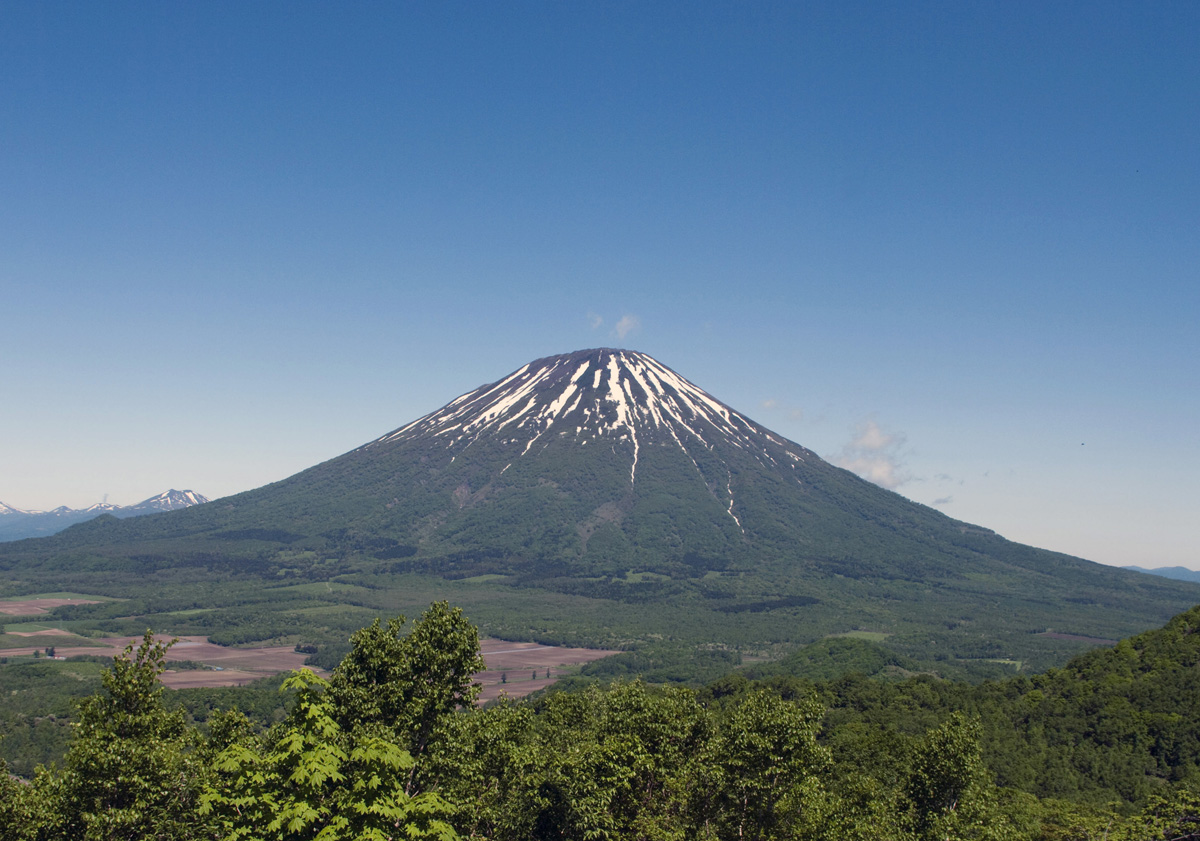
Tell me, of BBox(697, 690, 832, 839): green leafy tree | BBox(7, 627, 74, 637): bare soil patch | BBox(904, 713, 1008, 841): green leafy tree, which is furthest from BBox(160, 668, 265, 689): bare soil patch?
BBox(904, 713, 1008, 841): green leafy tree

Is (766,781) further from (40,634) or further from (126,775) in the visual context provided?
(40,634)

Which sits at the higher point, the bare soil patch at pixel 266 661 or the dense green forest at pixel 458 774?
the dense green forest at pixel 458 774

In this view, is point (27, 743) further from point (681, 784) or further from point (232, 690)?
point (681, 784)

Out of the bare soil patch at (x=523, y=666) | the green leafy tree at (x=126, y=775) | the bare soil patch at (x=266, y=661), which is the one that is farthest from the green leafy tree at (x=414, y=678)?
the bare soil patch at (x=266, y=661)

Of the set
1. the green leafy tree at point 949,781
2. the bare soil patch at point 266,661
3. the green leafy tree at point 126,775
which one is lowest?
the bare soil patch at point 266,661

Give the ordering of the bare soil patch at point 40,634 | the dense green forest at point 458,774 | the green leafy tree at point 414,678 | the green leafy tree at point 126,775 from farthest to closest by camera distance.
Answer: the bare soil patch at point 40,634
the green leafy tree at point 414,678
the green leafy tree at point 126,775
the dense green forest at point 458,774

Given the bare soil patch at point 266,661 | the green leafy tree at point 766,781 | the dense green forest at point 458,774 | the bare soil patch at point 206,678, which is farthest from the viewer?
the bare soil patch at point 266,661

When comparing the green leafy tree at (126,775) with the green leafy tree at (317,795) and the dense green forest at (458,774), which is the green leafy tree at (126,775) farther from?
the green leafy tree at (317,795)

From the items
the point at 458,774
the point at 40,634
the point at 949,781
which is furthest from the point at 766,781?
the point at 40,634

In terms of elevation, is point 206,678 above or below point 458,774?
below

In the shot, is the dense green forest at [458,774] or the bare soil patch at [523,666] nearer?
the dense green forest at [458,774]

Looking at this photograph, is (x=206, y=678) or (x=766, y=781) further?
(x=206, y=678)
